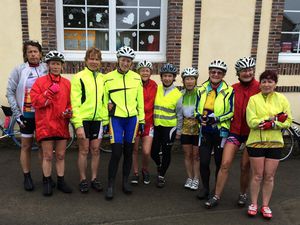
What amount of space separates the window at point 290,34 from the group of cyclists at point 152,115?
388cm

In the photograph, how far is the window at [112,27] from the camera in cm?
675

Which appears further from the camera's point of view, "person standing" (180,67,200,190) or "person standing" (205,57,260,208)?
"person standing" (180,67,200,190)

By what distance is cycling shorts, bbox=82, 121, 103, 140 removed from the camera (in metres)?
4.11

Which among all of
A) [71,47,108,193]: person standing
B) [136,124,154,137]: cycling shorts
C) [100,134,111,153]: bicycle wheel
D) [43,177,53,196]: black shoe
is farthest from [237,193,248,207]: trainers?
[100,134,111,153]: bicycle wheel

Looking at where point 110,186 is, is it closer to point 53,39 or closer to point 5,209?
point 5,209

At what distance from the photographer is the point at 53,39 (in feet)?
21.3

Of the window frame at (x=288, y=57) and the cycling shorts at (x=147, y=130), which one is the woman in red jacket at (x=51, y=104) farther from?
the window frame at (x=288, y=57)

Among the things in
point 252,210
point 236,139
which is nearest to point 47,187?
point 236,139

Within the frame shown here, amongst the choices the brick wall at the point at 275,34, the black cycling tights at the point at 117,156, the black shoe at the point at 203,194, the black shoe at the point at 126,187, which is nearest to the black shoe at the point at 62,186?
the black cycling tights at the point at 117,156

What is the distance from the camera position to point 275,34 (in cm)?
671

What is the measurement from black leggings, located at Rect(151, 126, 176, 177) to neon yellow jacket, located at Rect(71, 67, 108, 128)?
0.86 meters

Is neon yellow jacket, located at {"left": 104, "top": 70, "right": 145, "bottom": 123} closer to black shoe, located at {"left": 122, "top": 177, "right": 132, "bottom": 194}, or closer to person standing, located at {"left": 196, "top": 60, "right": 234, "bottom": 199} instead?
person standing, located at {"left": 196, "top": 60, "right": 234, "bottom": 199}

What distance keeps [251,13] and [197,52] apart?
1385mm

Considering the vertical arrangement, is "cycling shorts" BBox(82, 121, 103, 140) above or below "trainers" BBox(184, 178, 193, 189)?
above
